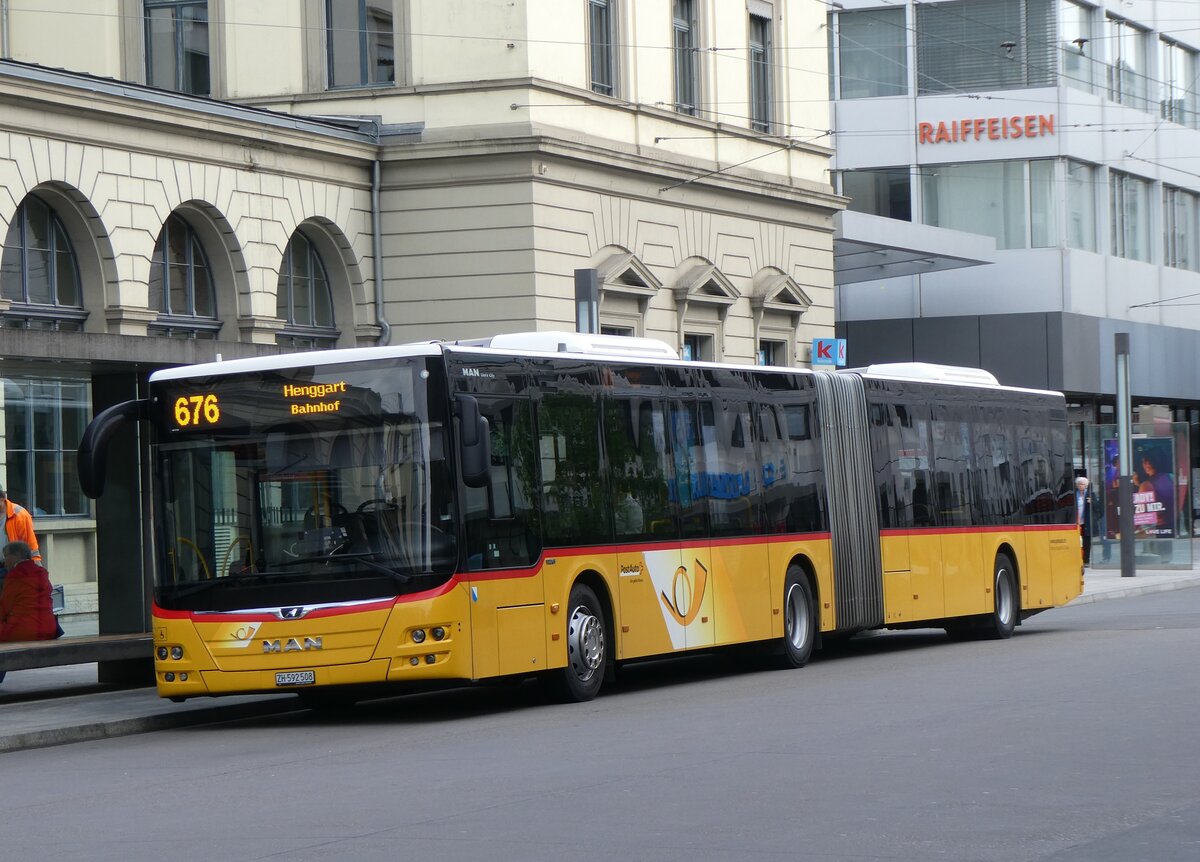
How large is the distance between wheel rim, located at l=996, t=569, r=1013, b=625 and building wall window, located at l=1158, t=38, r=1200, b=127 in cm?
3335

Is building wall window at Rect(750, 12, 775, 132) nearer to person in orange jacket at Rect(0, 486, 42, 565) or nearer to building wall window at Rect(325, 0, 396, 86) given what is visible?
building wall window at Rect(325, 0, 396, 86)

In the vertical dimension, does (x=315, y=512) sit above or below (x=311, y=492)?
below

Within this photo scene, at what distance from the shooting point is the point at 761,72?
35625 millimetres

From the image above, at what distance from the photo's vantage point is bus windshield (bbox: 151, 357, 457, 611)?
14.9 m

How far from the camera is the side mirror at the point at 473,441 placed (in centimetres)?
1466

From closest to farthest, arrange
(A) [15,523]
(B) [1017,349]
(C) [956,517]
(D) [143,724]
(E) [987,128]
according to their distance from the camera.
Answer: (D) [143,724] → (A) [15,523] → (C) [956,517] → (B) [1017,349] → (E) [987,128]

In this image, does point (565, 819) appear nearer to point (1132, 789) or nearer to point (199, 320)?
point (1132, 789)

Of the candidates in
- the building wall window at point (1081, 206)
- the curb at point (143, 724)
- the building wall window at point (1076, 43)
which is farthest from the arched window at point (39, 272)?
the building wall window at point (1076, 43)

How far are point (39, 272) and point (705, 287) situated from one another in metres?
11.9

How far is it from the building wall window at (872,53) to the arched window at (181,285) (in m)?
25.4

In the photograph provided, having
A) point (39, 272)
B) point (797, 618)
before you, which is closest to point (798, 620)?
point (797, 618)

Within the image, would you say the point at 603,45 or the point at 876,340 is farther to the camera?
the point at 876,340

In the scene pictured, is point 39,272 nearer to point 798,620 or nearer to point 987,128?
point 798,620

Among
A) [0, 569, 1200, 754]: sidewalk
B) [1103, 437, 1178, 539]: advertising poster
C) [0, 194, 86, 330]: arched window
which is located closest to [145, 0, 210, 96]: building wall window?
[0, 194, 86, 330]: arched window
